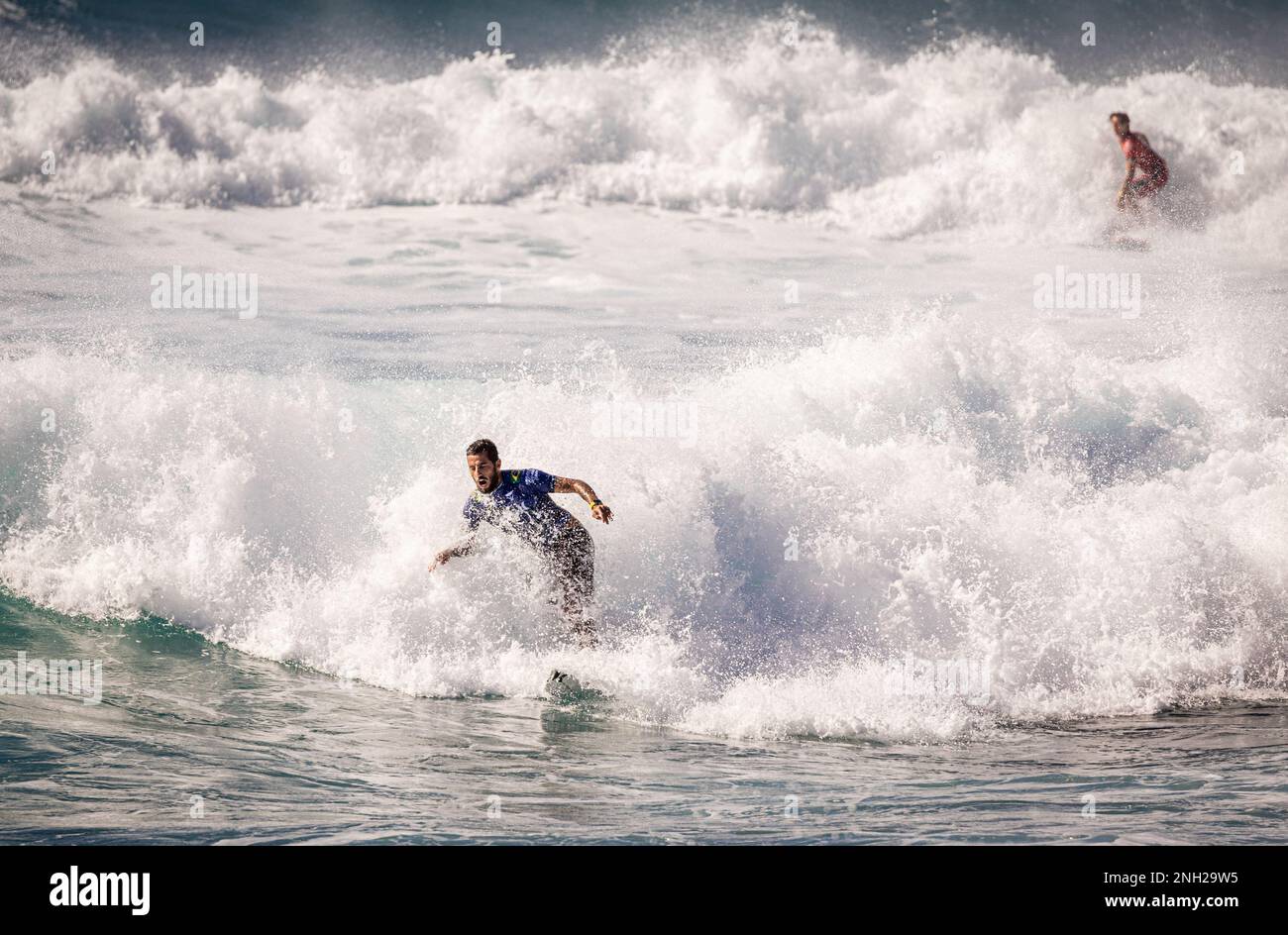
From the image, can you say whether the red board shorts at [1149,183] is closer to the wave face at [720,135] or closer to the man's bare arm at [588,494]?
the wave face at [720,135]

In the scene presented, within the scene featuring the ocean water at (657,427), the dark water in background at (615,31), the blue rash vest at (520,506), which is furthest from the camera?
the dark water in background at (615,31)

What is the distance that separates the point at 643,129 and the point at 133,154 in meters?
4.69

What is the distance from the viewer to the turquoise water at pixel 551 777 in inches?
140

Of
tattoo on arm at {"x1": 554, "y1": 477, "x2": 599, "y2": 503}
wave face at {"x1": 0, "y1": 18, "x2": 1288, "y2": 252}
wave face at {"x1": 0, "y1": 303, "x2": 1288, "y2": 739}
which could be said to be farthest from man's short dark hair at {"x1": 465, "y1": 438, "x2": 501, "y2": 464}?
wave face at {"x1": 0, "y1": 18, "x2": 1288, "y2": 252}

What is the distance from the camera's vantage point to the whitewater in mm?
6125

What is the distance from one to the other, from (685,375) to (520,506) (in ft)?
11.8

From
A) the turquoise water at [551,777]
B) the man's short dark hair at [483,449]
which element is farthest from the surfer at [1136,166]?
the man's short dark hair at [483,449]

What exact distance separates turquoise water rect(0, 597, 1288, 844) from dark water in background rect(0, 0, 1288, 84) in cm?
671

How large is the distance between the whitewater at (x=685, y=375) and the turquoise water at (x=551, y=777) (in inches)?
14.2

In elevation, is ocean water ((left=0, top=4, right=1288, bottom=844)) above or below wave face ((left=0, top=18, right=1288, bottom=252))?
below

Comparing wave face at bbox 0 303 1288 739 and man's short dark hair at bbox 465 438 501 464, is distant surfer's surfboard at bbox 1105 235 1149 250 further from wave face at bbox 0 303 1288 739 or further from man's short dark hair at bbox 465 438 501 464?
man's short dark hair at bbox 465 438 501 464

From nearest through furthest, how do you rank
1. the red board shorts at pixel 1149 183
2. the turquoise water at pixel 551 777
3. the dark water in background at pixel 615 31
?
the turquoise water at pixel 551 777, the dark water in background at pixel 615 31, the red board shorts at pixel 1149 183

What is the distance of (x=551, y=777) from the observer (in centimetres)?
427
